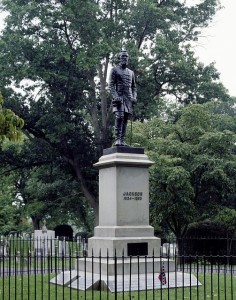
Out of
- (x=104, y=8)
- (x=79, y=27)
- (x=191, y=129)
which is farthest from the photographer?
(x=104, y=8)

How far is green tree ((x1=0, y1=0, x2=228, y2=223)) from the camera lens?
30.3 meters

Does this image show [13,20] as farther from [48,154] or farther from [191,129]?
[191,129]

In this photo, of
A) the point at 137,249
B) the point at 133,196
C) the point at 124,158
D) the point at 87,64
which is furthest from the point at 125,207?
the point at 87,64

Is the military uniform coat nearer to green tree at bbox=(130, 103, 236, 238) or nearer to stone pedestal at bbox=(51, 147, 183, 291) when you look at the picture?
stone pedestal at bbox=(51, 147, 183, 291)

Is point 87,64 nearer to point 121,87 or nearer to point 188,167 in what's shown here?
point 188,167

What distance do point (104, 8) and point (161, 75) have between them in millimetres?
5519

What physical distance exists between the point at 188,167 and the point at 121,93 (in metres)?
8.91

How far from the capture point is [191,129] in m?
24.8

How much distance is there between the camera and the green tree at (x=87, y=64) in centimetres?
3033

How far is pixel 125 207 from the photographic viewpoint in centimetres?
1448

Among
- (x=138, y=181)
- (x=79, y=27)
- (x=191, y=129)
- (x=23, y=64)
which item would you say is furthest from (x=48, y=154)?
(x=138, y=181)

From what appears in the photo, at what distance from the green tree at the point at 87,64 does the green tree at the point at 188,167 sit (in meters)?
6.91

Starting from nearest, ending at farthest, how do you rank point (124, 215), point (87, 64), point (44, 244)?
point (124, 215), point (44, 244), point (87, 64)

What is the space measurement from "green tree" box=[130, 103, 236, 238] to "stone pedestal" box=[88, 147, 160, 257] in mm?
7031
